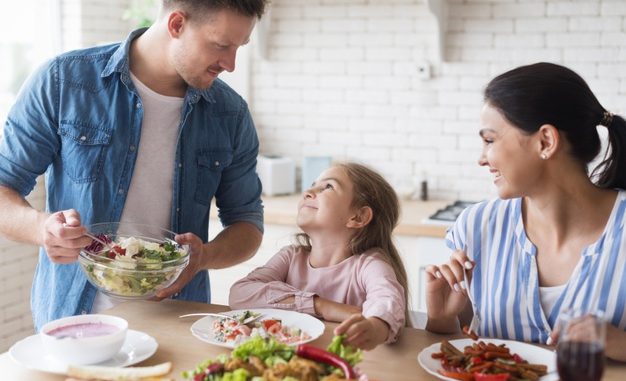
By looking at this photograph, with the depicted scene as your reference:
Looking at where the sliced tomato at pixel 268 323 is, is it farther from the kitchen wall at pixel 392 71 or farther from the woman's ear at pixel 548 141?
the kitchen wall at pixel 392 71

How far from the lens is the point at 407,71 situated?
14.6 ft

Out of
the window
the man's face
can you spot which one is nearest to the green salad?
the man's face

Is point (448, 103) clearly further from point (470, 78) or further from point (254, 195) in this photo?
point (254, 195)

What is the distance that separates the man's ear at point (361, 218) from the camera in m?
2.54

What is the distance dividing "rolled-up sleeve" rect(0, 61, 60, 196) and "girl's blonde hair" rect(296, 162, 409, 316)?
867 millimetres

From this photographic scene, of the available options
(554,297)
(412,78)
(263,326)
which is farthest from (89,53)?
(412,78)

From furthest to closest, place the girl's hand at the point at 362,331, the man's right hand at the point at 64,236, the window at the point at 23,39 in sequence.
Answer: the window at the point at 23,39 < the man's right hand at the point at 64,236 < the girl's hand at the point at 362,331

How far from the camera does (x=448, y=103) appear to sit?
438 cm

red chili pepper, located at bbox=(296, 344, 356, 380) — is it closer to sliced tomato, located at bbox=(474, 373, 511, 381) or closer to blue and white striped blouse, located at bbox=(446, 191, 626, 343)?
sliced tomato, located at bbox=(474, 373, 511, 381)

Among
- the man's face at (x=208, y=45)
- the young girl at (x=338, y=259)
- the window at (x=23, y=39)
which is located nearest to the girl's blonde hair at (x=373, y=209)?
the young girl at (x=338, y=259)

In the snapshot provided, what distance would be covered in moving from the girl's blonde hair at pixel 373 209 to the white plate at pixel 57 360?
814 millimetres

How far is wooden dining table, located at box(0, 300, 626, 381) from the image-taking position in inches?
70.2

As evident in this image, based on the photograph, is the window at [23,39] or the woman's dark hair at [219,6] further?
the window at [23,39]

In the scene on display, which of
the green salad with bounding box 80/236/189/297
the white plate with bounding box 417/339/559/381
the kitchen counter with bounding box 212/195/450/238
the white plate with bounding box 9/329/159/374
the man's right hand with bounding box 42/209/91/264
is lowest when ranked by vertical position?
the kitchen counter with bounding box 212/195/450/238
